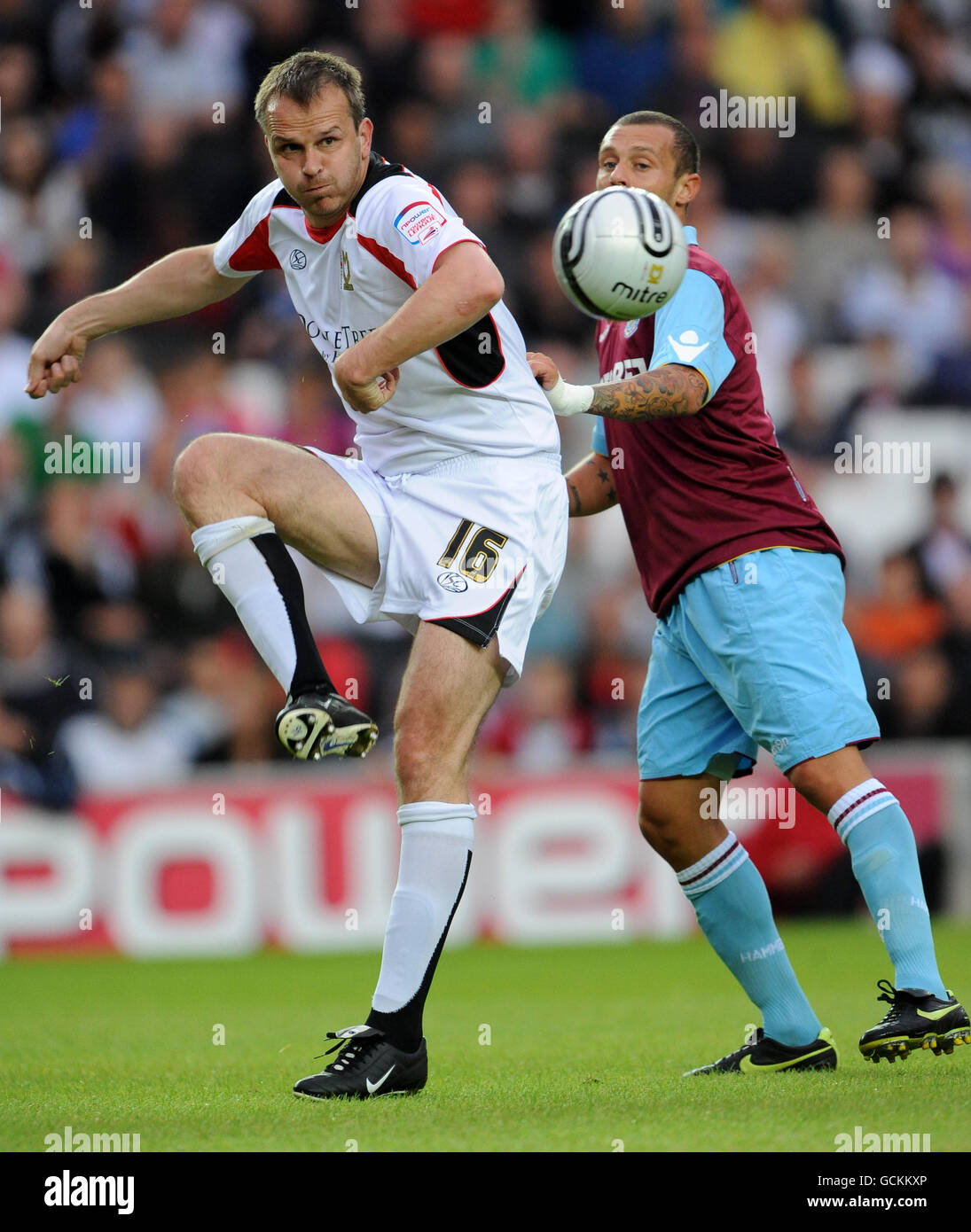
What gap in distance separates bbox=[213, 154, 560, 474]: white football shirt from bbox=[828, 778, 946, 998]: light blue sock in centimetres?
135

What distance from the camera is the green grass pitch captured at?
155 inches

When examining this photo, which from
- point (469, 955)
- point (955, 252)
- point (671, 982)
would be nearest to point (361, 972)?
point (469, 955)

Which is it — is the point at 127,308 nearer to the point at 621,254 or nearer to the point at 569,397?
the point at 569,397

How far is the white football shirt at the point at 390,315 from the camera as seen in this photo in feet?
15.2

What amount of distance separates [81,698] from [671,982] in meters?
4.18

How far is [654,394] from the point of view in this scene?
4.82 metres

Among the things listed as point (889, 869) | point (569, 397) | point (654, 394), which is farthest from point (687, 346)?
point (889, 869)

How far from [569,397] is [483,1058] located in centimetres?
217

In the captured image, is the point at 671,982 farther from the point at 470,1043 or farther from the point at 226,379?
the point at 226,379

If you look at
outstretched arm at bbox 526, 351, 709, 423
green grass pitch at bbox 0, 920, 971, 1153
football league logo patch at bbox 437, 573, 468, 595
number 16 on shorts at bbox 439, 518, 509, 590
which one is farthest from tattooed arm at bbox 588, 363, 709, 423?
green grass pitch at bbox 0, 920, 971, 1153

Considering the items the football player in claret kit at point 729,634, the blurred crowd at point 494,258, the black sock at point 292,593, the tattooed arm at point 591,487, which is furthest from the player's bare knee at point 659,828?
the blurred crowd at point 494,258

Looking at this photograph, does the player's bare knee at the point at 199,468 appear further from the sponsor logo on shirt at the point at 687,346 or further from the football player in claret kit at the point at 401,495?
the sponsor logo on shirt at the point at 687,346

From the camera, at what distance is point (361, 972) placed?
8820mm

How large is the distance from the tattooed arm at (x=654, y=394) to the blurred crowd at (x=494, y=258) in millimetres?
5759
